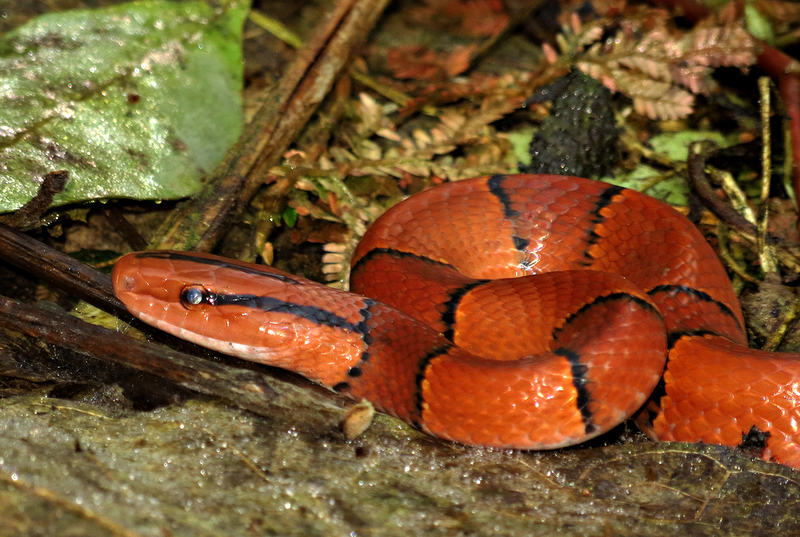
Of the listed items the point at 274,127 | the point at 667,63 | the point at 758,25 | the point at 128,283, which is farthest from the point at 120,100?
the point at 758,25

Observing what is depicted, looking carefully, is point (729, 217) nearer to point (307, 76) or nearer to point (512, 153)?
point (512, 153)

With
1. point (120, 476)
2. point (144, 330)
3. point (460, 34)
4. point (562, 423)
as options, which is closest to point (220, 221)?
point (144, 330)

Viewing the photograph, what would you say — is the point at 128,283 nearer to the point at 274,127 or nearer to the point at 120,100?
the point at 120,100

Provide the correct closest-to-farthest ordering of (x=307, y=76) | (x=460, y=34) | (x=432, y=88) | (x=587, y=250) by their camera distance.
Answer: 1. (x=587, y=250)
2. (x=307, y=76)
3. (x=432, y=88)
4. (x=460, y=34)

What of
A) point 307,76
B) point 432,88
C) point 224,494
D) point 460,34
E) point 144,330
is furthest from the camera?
point 460,34

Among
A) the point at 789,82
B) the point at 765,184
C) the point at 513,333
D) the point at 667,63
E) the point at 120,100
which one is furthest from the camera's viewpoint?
the point at 667,63

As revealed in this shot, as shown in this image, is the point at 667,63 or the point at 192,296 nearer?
the point at 192,296

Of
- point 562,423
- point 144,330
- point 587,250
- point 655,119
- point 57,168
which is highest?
point 655,119
